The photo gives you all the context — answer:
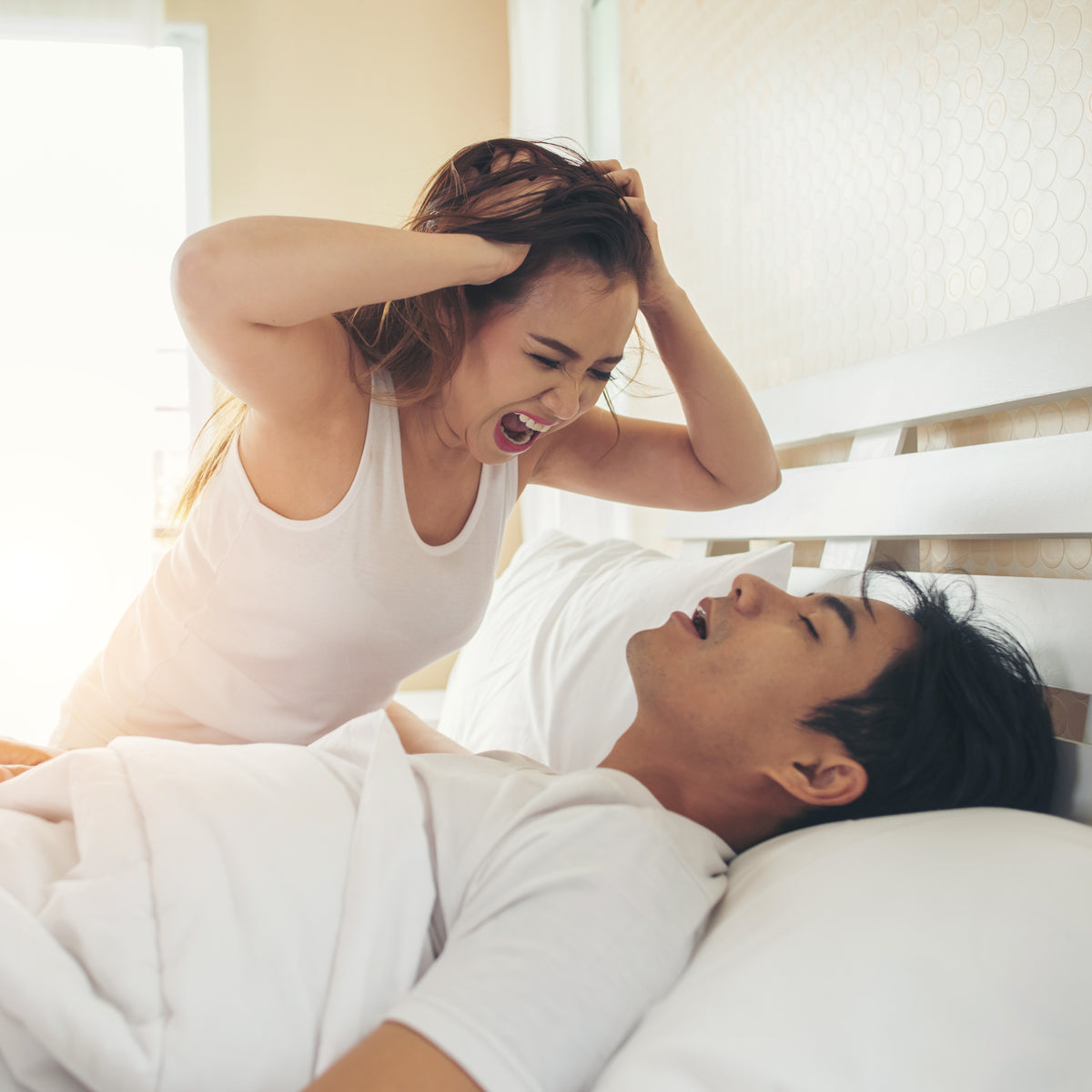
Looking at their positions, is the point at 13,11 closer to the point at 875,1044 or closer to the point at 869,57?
the point at 869,57

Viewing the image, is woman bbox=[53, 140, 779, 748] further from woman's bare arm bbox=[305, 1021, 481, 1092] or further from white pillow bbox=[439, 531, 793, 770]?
woman's bare arm bbox=[305, 1021, 481, 1092]

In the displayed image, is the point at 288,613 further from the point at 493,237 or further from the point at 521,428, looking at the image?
the point at 493,237

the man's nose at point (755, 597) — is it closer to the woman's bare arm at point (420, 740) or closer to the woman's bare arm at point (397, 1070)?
the woman's bare arm at point (420, 740)

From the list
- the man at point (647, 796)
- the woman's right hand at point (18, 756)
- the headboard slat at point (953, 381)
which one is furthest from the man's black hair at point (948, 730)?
the woman's right hand at point (18, 756)

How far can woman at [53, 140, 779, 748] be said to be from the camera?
2.98 ft

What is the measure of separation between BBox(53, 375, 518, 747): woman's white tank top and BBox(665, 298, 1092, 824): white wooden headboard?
1.52ft

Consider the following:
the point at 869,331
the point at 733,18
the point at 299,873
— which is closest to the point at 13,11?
the point at 733,18

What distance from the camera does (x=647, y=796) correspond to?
34.6 inches

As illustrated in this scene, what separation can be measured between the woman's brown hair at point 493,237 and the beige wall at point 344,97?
212 cm

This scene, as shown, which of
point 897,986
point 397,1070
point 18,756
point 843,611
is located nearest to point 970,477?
point 843,611

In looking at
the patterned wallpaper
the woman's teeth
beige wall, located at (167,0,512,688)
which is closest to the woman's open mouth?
the woman's teeth

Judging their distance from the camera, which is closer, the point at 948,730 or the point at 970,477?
the point at 948,730

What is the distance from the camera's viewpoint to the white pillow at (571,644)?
1.27 meters

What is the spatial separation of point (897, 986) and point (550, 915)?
231 millimetres
